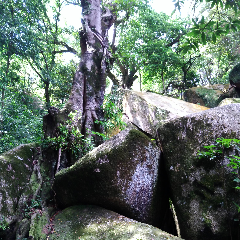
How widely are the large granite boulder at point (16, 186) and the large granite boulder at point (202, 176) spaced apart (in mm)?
2325

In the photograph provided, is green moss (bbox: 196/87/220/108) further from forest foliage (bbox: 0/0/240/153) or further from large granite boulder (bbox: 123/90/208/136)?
large granite boulder (bbox: 123/90/208/136)

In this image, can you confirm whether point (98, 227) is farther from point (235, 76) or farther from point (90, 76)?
point (235, 76)

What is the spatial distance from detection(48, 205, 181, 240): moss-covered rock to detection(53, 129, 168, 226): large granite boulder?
0.54 ft

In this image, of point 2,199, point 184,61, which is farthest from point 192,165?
point 184,61

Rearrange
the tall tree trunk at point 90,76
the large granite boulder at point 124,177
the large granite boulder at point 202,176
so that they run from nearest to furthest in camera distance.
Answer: the large granite boulder at point 202,176, the large granite boulder at point 124,177, the tall tree trunk at point 90,76

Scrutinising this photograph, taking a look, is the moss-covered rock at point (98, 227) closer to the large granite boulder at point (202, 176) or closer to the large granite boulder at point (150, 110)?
the large granite boulder at point (202, 176)

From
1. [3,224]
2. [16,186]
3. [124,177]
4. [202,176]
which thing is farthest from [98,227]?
[16,186]

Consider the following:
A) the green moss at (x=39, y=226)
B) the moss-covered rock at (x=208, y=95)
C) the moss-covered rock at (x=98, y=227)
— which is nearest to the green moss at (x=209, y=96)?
the moss-covered rock at (x=208, y=95)

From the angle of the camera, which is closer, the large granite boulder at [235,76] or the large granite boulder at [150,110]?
the large granite boulder at [150,110]

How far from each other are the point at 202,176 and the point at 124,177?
1.03 metres

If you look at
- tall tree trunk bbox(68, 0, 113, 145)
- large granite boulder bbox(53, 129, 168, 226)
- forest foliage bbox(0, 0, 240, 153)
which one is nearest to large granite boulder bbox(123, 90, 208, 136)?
forest foliage bbox(0, 0, 240, 153)

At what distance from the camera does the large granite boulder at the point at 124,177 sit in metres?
2.78

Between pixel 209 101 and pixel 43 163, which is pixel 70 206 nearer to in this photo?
pixel 43 163

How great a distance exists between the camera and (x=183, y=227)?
2.62 m
